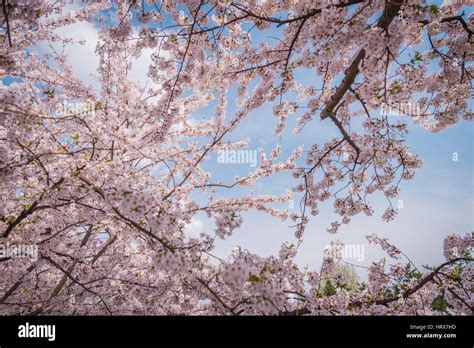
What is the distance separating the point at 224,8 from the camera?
4195 mm

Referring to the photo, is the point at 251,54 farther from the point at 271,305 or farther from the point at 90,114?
the point at 271,305

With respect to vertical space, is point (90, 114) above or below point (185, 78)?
below

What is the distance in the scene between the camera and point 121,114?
249 inches

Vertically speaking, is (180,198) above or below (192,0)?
below

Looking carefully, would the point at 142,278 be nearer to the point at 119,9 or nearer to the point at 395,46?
the point at 119,9

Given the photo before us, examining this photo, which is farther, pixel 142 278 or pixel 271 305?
pixel 142 278

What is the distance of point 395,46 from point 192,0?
117 inches
